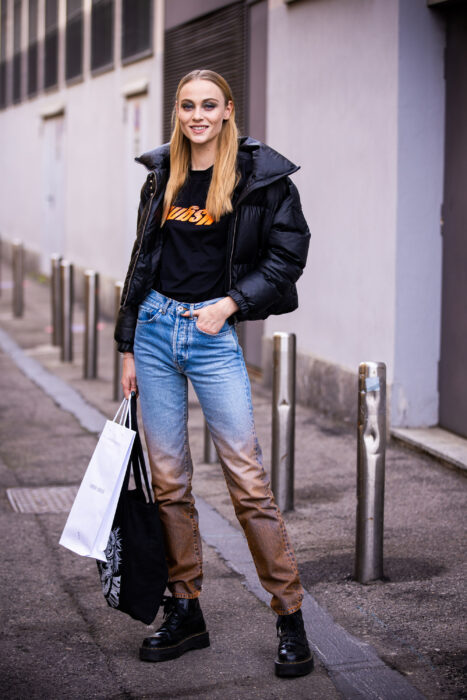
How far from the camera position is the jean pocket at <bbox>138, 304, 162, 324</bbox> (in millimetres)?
3895

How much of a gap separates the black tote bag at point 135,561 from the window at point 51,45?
1807 centimetres

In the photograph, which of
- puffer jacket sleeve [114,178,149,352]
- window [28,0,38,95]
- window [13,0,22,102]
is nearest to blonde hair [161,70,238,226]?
puffer jacket sleeve [114,178,149,352]

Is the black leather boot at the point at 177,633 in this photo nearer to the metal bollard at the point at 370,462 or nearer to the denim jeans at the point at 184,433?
the denim jeans at the point at 184,433

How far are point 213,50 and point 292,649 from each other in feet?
30.1

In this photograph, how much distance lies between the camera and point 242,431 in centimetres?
388

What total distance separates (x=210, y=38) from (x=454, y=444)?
654 cm

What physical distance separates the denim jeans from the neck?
0.49 meters

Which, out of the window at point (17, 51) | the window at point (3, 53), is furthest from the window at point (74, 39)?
the window at point (3, 53)

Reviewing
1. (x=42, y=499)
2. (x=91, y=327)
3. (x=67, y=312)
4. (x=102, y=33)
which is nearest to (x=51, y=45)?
(x=102, y=33)

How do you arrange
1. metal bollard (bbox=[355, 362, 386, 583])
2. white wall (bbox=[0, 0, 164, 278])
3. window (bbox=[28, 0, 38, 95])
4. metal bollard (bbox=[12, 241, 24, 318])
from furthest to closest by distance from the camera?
window (bbox=[28, 0, 38, 95])
metal bollard (bbox=[12, 241, 24, 318])
white wall (bbox=[0, 0, 164, 278])
metal bollard (bbox=[355, 362, 386, 583])

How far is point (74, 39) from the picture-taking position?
19.4 meters

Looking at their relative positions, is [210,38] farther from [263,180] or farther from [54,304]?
[263,180]

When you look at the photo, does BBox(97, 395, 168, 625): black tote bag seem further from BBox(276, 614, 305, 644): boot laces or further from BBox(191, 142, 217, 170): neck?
BBox(191, 142, 217, 170): neck

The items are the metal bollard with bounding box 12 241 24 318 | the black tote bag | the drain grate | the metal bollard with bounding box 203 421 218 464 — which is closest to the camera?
the black tote bag
